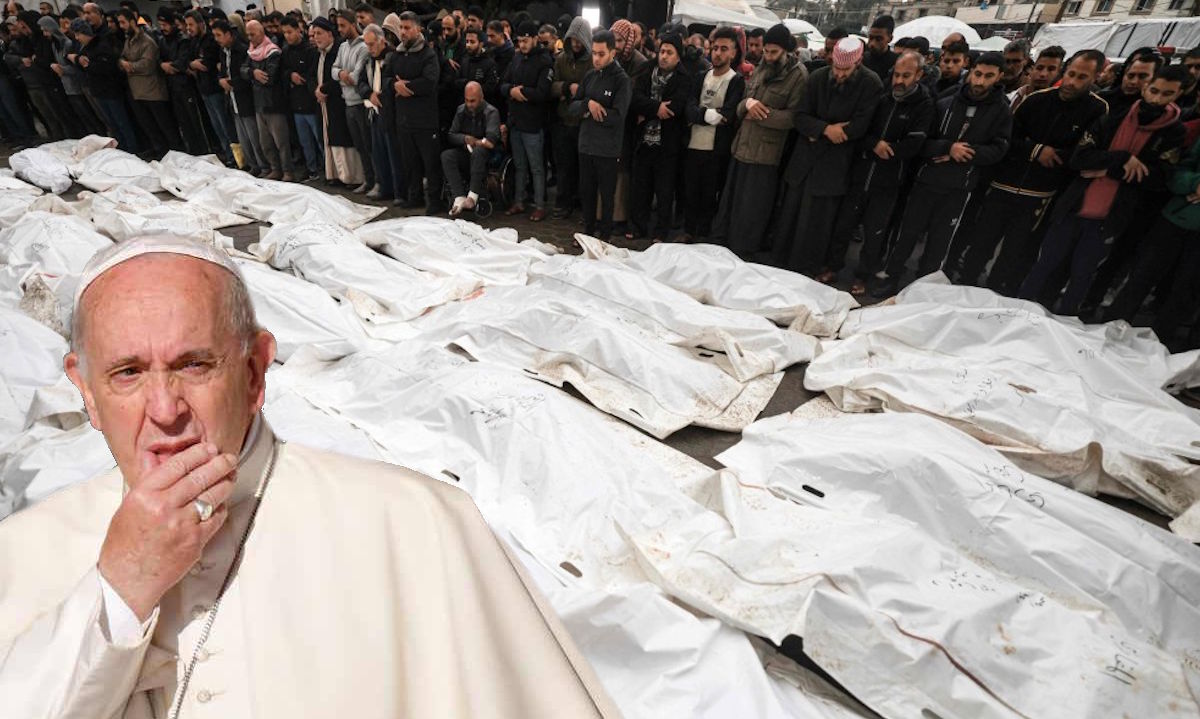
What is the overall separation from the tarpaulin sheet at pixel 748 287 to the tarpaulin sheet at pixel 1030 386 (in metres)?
0.24

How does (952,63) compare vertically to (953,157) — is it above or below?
Answer: above

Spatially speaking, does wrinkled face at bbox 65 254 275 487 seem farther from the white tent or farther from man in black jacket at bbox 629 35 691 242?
the white tent

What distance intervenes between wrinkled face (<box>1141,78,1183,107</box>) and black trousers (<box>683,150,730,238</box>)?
3374 mm

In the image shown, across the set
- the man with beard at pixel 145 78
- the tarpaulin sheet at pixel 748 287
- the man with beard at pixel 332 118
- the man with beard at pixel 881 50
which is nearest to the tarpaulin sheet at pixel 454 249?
the tarpaulin sheet at pixel 748 287

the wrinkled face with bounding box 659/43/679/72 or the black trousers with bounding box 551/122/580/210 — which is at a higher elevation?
the wrinkled face with bounding box 659/43/679/72

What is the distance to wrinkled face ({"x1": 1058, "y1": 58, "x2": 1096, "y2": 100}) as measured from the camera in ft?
14.1

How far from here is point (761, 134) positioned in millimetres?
5445

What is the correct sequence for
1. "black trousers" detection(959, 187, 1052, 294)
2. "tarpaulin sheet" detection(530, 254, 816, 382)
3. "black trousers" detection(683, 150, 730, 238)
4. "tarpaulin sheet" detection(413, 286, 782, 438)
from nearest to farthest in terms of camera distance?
"tarpaulin sheet" detection(413, 286, 782, 438)
"tarpaulin sheet" detection(530, 254, 816, 382)
"black trousers" detection(959, 187, 1052, 294)
"black trousers" detection(683, 150, 730, 238)

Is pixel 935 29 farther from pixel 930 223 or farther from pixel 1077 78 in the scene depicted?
pixel 930 223

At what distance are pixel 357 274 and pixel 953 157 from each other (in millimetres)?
5111

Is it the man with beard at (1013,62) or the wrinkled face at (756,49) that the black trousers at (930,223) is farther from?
the wrinkled face at (756,49)

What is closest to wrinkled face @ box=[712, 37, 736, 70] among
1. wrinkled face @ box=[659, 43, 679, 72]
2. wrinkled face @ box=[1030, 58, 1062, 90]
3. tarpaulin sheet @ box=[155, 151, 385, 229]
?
wrinkled face @ box=[659, 43, 679, 72]

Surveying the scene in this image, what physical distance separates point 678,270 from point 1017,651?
358cm

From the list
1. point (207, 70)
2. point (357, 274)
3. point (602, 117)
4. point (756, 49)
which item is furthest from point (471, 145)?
point (207, 70)
